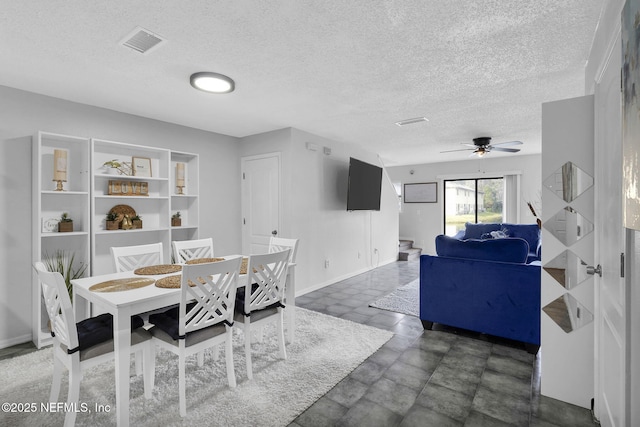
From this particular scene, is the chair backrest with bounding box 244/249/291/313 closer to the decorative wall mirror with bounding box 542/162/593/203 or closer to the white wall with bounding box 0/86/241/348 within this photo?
the decorative wall mirror with bounding box 542/162/593/203

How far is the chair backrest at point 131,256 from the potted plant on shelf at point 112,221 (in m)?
0.74

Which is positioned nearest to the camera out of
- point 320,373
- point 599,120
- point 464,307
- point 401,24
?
point 599,120

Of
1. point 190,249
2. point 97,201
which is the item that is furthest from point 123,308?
point 97,201

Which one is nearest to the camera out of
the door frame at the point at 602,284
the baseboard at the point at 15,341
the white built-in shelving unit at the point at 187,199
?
the door frame at the point at 602,284

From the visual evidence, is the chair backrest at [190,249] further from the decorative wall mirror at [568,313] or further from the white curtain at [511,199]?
the white curtain at [511,199]

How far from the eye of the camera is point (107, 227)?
3453 millimetres

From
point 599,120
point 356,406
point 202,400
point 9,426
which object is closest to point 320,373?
point 356,406

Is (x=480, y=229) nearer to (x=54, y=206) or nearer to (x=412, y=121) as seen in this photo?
(x=412, y=121)

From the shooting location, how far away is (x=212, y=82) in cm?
270

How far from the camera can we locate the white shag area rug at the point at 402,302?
382 cm

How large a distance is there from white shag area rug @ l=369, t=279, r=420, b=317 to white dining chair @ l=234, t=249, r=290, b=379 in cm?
175

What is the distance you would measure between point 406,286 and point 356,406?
3.19m

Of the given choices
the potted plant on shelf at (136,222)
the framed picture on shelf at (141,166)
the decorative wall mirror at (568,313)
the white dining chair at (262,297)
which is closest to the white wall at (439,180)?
the decorative wall mirror at (568,313)

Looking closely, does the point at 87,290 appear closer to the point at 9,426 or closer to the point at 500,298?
the point at 9,426
